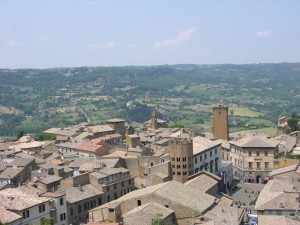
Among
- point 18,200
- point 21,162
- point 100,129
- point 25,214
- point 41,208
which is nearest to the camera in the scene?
point 25,214

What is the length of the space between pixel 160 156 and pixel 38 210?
34194 millimetres

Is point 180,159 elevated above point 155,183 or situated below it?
above

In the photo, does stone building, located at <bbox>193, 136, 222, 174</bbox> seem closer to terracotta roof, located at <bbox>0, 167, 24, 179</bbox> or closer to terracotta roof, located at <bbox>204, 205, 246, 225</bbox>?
terracotta roof, located at <bbox>204, 205, 246, 225</bbox>

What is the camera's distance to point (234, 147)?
343ft

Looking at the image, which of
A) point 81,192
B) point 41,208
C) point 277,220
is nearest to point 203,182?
point 81,192

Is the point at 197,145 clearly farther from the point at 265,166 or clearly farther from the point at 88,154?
the point at 88,154

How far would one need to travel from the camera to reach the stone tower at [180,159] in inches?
3150

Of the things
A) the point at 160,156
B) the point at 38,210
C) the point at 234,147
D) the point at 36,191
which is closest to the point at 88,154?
the point at 160,156

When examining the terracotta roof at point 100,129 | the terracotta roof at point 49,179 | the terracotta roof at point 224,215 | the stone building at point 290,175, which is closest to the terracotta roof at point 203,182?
the terracotta roof at point 224,215

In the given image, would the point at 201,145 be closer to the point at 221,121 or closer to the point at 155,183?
the point at 155,183

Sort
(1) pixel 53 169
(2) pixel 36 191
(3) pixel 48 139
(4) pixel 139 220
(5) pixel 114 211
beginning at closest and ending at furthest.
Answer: (4) pixel 139 220 < (5) pixel 114 211 < (2) pixel 36 191 < (1) pixel 53 169 < (3) pixel 48 139

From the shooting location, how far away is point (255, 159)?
9975 centimetres

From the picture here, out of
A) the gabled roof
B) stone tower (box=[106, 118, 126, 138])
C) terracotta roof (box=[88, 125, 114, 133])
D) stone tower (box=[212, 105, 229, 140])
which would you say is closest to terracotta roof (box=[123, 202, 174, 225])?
the gabled roof

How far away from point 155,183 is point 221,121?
145 feet
